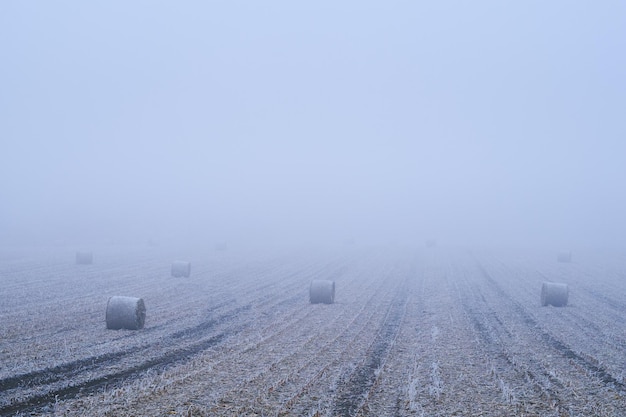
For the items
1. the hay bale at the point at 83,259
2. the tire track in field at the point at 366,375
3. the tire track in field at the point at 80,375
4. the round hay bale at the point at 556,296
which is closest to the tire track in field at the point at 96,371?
the tire track in field at the point at 80,375

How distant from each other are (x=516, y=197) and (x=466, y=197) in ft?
48.5

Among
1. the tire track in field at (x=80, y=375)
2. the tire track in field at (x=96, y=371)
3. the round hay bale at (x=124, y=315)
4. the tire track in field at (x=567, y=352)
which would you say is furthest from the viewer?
the round hay bale at (x=124, y=315)

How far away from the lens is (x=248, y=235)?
259 ft

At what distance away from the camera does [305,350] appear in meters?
13.5

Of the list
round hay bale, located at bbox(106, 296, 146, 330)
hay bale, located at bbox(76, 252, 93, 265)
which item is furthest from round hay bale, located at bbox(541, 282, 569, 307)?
hay bale, located at bbox(76, 252, 93, 265)

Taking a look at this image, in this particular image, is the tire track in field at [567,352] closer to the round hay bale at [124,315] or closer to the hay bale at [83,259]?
the round hay bale at [124,315]

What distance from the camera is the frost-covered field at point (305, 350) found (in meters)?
9.64

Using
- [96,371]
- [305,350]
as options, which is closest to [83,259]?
[96,371]

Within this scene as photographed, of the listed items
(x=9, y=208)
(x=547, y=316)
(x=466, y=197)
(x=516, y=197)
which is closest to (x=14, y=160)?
(x=9, y=208)

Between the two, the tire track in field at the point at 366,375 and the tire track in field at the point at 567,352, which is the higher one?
the tire track in field at the point at 567,352

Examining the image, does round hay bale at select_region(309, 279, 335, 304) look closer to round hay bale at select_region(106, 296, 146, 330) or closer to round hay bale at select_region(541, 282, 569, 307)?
round hay bale at select_region(106, 296, 146, 330)

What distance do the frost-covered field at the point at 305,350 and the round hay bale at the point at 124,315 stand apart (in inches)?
11.0

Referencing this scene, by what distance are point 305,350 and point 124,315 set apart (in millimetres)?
5950

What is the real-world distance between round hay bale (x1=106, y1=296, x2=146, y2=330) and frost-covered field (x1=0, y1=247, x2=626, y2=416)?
279 millimetres
